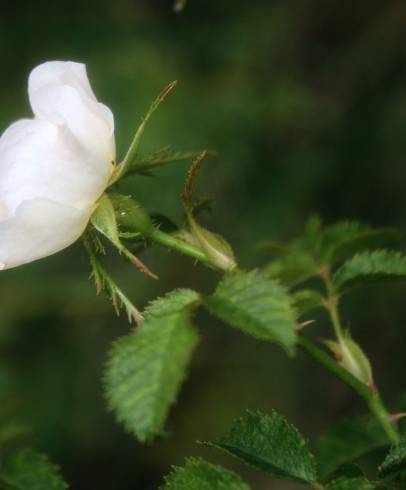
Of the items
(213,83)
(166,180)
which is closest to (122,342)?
(166,180)

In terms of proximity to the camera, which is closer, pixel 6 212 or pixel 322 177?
pixel 6 212

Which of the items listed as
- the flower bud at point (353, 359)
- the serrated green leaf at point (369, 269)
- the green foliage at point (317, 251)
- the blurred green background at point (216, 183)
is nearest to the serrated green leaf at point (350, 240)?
the green foliage at point (317, 251)

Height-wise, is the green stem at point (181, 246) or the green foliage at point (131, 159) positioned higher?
the green foliage at point (131, 159)

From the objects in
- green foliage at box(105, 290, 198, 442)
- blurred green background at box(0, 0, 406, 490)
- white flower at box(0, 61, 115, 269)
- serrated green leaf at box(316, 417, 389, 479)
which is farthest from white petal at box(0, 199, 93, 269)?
blurred green background at box(0, 0, 406, 490)

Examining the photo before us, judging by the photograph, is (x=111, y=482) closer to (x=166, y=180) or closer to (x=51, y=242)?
(x=166, y=180)

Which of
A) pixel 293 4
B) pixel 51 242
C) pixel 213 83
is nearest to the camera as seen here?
pixel 51 242

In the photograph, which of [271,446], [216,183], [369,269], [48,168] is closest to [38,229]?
[48,168]

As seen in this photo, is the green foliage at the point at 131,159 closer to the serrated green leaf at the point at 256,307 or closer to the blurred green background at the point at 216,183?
the serrated green leaf at the point at 256,307
